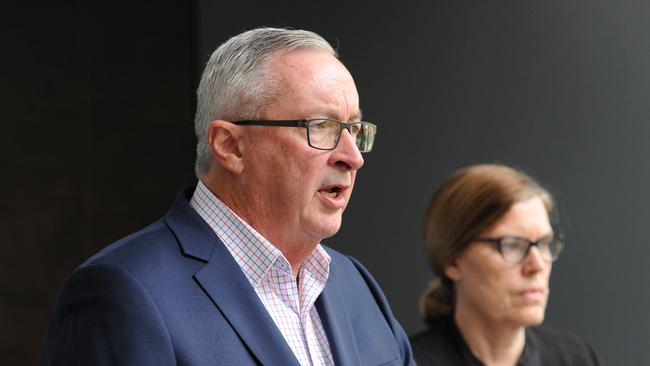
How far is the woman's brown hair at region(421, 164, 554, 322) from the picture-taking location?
11.0 ft

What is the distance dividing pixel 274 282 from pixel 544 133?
2425 millimetres

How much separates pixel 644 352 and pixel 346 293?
231cm

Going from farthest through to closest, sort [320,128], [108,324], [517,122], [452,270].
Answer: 1. [517,122]
2. [452,270]
3. [320,128]
4. [108,324]

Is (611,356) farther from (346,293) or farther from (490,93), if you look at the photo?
(346,293)

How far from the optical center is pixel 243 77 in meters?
2.18

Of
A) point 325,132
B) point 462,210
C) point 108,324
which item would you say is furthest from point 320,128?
point 462,210

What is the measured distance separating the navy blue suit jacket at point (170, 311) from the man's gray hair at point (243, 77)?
207mm

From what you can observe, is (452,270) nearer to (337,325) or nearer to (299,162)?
(337,325)

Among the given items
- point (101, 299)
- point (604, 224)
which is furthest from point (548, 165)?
point (101, 299)

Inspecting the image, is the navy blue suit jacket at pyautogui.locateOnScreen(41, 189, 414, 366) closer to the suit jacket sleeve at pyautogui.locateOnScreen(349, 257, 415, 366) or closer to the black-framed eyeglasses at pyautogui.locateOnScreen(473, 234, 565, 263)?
the suit jacket sleeve at pyautogui.locateOnScreen(349, 257, 415, 366)

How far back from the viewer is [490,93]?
4.29 meters

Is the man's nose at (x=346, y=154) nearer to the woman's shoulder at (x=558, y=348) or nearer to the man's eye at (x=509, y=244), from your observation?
the man's eye at (x=509, y=244)

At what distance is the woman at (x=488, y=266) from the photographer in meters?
3.35

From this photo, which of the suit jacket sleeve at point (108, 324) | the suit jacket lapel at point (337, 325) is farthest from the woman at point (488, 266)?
the suit jacket sleeve at point (108, 324)
